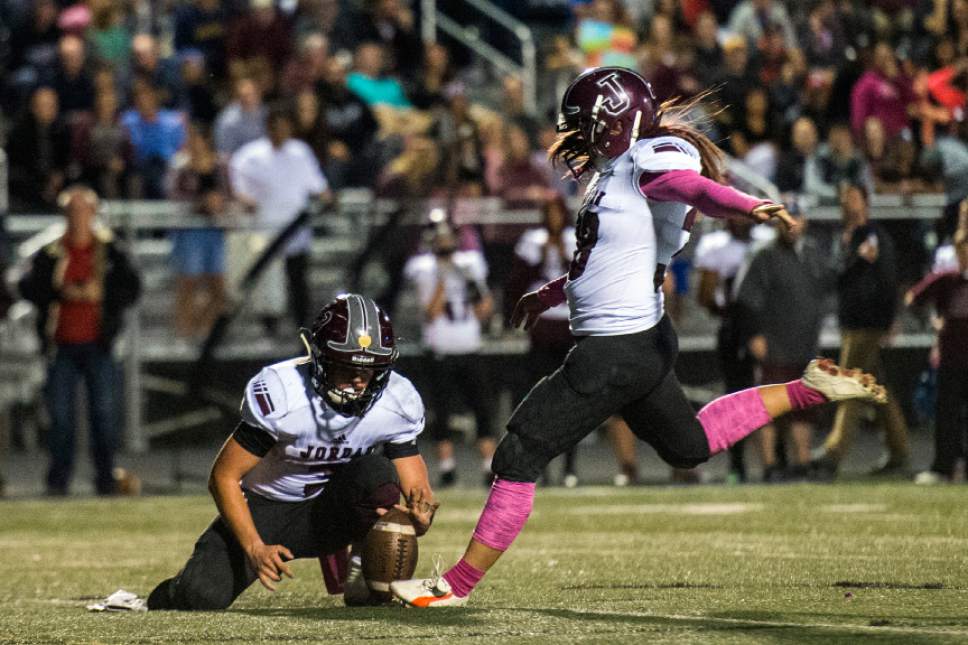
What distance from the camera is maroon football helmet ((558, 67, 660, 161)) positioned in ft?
21.0

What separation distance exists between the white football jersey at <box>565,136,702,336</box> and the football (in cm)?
88

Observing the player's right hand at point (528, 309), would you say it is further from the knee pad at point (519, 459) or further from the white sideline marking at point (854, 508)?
the white sideline marking at point (854, 508)

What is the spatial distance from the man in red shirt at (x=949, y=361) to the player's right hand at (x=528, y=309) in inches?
221

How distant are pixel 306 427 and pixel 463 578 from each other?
0.73m

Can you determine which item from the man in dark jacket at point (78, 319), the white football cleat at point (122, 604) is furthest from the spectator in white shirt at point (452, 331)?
the white football cleat at point (122, 604)

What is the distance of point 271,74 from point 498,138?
2.33 meters

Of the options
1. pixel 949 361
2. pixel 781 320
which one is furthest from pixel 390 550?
pixel 781 320

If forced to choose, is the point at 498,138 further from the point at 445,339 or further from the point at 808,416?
the point at 808,416

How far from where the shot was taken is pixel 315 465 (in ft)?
21.6

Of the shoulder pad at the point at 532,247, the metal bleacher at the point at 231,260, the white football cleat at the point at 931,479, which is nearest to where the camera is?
the white football cleat at the point at 931,479

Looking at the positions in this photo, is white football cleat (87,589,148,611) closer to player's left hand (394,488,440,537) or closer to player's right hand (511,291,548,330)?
player's left hand (394,488,440,537)

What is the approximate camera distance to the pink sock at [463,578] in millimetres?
6316

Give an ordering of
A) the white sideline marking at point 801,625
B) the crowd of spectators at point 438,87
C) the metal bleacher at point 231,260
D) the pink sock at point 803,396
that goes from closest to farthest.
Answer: the white sideline marking at point 801,625 → the pink sock at point 803,396 → the metal bleacher at point 231,260 → the crowd of spectators at point 438,87

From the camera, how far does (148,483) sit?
13.8m
